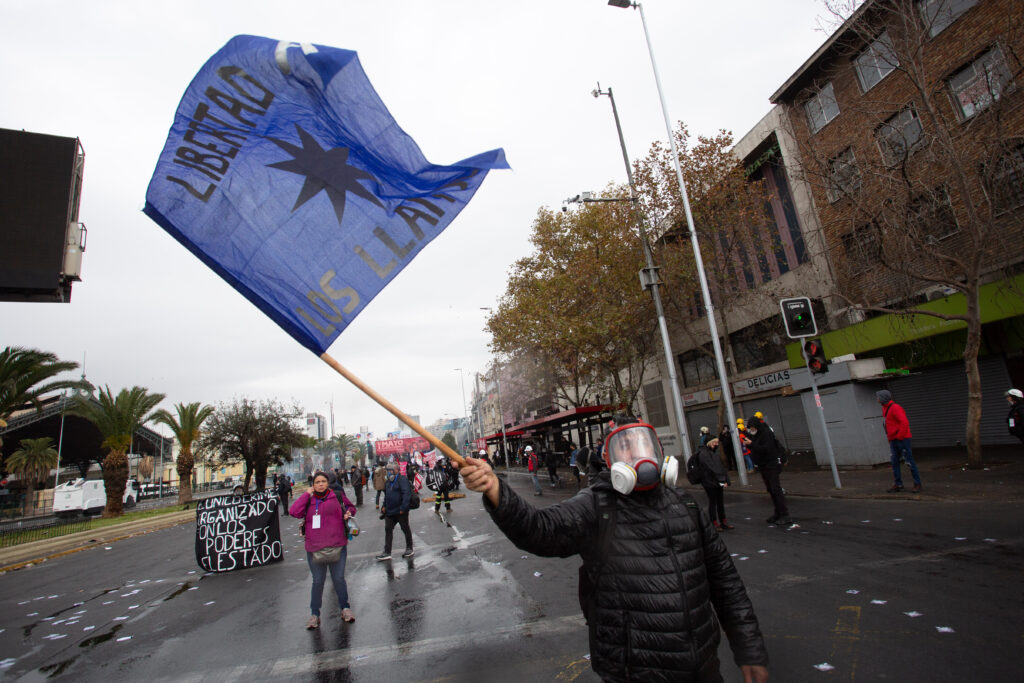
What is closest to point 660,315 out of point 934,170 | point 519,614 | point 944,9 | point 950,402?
point 934,170

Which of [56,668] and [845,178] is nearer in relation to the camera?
[56,668]

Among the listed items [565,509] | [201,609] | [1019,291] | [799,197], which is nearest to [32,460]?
[201,609]

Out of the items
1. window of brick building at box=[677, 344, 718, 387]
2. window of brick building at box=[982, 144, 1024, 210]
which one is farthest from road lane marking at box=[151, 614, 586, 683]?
window of brick building at box=[677, 344, 718, 387]

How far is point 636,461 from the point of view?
91.5 inches

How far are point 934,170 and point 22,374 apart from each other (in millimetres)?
29011

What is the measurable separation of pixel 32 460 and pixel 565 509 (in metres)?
40.9

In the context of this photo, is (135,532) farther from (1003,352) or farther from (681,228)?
(1003,352)

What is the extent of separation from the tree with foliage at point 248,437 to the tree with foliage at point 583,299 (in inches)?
775

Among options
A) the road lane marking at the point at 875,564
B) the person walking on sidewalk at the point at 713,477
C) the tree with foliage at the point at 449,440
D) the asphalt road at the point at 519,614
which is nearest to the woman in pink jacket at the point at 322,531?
the asphalt road at the point at 519,614

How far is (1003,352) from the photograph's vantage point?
13.4m

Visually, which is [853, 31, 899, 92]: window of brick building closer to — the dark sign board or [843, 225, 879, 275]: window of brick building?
[843, 225, 879, 275]: window of brick building

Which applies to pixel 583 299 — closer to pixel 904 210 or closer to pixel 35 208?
pixel 904 210

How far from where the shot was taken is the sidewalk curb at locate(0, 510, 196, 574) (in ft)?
47.2

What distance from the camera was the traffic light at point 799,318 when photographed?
1143cm
